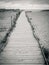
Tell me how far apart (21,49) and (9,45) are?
71 centimetres

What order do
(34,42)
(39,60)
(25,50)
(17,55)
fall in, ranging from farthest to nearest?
(34,42) → (25,50) → (17,55) → (39,60)

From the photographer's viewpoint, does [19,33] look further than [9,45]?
Yes

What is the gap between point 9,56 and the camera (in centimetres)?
718

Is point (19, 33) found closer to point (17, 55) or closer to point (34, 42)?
point (34, 42)

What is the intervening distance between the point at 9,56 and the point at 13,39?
7.49 feet

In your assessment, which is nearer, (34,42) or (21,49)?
(21,49)

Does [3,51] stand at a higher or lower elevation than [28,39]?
higher

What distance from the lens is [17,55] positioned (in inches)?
286

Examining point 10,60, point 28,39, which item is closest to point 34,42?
point 28,39

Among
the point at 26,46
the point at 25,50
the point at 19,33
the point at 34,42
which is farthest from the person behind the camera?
the point at 19,33

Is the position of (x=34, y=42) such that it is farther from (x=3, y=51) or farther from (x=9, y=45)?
(x=3, y=51)

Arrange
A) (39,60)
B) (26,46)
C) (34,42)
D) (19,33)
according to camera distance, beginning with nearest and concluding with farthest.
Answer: (39,60)
(26,46)
(34,42)
(19,33)

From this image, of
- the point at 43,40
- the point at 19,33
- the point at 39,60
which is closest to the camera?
the point at 39,60

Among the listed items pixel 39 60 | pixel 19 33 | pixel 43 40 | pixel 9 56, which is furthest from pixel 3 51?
pixel 19 33
